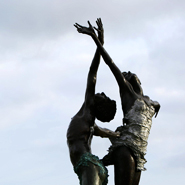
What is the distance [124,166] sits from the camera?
11070mm

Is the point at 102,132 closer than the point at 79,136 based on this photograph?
No

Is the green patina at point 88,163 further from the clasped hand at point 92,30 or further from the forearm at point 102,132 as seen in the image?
the clasped hand at point 92,30

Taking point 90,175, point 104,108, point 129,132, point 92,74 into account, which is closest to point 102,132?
point 104,108

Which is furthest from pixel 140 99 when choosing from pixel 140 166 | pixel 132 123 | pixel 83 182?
pixel 83 182

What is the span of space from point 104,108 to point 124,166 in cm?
111

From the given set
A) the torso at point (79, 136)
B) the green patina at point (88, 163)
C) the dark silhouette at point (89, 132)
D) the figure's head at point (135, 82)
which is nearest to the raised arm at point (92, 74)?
the dark silhouette at point (89, 132)

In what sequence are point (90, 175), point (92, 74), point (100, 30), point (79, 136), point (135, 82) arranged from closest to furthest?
1. point (90, 175)
2. point (79, 136)
3. point (92, 74)
4. point (100, 30)
5. point (135, 82)

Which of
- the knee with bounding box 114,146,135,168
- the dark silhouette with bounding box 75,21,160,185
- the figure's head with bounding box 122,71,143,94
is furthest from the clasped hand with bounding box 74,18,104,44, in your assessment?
the knee with bounding box 114,146,135,168

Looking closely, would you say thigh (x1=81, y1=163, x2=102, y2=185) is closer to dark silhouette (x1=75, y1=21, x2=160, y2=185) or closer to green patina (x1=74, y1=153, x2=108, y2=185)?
green patina (x1=74, y1=153, x2=108, y2=185)

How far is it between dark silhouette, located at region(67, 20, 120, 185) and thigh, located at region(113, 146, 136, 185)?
0.33m

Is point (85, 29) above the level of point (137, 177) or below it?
above

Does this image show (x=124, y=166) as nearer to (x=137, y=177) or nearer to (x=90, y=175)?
(x=137, y=177)

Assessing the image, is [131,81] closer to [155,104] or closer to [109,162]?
[155,104]

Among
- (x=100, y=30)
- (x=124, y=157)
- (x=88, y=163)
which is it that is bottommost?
(x=88, y=163)
